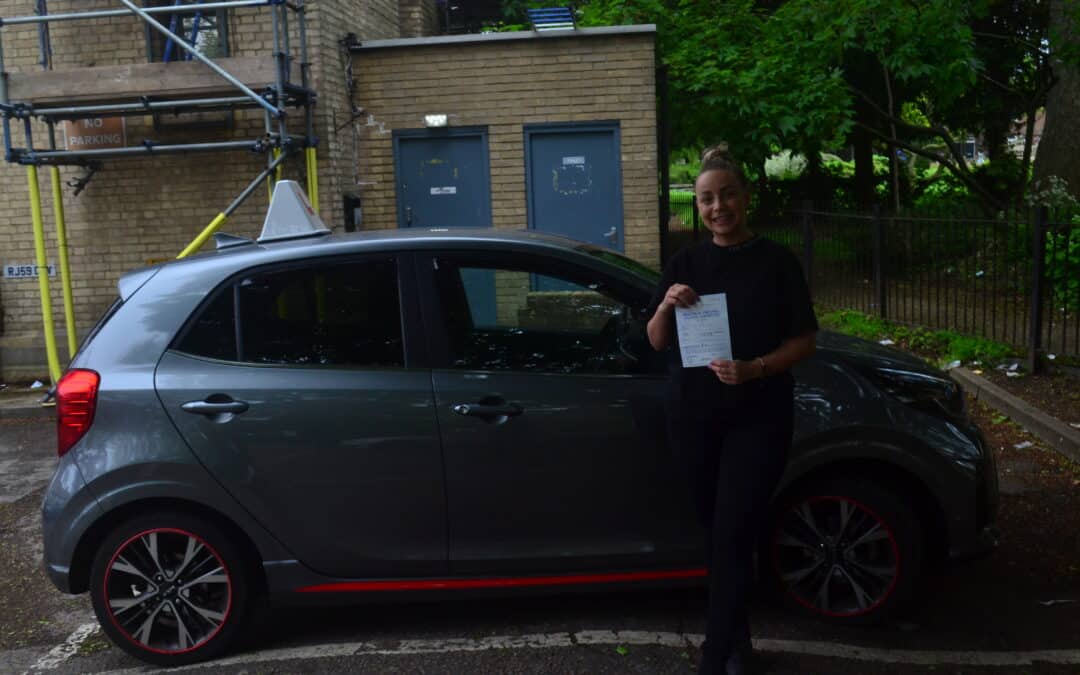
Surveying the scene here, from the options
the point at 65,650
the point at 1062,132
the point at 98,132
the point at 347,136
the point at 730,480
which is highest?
the point at 98,132

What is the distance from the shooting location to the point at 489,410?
402cm

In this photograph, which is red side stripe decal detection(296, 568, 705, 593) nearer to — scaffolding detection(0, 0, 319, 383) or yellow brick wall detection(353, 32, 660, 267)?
scaffolding detection(0, 0, 319, 383)

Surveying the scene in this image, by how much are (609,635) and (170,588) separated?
5.87 feet

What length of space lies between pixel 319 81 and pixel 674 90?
6205mm

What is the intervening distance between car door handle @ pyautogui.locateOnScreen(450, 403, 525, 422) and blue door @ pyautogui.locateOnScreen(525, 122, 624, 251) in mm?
7131

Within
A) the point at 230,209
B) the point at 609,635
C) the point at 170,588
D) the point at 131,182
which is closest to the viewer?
the point at 170,588

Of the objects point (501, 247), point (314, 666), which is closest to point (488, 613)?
point (314, 666)

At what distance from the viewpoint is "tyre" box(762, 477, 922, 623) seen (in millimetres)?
4121

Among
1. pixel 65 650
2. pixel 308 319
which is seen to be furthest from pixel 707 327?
pixel 65 650

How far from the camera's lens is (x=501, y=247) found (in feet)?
13.9

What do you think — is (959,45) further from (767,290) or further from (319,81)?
(767,290)

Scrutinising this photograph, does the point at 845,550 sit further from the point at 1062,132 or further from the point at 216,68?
the point at 1062,132

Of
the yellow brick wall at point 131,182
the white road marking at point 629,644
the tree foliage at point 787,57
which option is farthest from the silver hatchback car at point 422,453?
the tree foliage at point 787,57

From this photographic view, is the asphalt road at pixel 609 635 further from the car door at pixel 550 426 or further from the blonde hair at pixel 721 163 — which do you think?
the blonde hair at pixel 721 163
